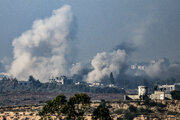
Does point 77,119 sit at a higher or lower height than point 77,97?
lower

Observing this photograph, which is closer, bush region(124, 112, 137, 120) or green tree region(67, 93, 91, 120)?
green tree region(67, 93, 91, 120)

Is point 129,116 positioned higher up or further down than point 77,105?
further down

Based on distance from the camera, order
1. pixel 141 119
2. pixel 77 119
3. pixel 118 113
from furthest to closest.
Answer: pixel 118 113, pixel 141 119, pixel 77 119

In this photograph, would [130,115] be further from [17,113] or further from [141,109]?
[17,113]

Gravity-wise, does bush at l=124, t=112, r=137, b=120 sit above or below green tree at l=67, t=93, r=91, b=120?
below

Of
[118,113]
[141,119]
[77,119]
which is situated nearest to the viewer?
[77,119]

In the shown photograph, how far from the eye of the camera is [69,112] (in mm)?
105062

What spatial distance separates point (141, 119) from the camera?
175625 mm

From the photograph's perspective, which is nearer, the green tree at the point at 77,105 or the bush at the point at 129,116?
the green tree at the point at 77,105

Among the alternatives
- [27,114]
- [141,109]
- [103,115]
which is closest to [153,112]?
[141,109]

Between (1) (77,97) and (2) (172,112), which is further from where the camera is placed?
(2) (172,112)

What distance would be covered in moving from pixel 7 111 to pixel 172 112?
95.9 meters

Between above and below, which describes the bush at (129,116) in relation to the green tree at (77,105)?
below

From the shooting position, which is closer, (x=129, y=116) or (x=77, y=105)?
(x=77, y=105)
